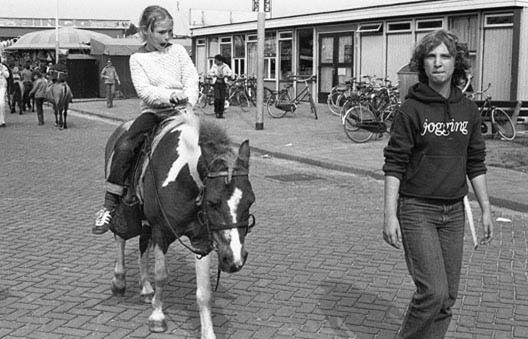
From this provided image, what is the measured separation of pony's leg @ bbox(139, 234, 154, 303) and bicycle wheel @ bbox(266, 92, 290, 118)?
18600 mm

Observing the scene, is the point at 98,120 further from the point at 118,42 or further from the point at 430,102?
the point at 430,102

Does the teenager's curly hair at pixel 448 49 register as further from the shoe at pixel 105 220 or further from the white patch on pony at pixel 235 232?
the shoe at pixel 105 220

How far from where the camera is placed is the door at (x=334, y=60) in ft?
90.5

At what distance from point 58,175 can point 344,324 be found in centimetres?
865

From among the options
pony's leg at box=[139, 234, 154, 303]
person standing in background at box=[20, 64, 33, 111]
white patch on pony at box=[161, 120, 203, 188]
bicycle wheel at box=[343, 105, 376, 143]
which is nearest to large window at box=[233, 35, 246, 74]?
person standing in background at box=[20, 64, 33, 111]

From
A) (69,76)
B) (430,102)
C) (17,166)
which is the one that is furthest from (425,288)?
(69,76)

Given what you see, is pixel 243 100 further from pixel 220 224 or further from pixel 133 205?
pixel 220 224

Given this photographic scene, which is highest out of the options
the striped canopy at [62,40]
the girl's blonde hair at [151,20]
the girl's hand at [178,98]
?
the striped canopy at [62,40]

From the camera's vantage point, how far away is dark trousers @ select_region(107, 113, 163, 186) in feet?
Answer: 18.2

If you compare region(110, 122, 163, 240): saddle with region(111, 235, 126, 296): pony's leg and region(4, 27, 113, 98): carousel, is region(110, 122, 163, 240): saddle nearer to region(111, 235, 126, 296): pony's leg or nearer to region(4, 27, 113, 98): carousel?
region(111, 235, 126, 296): pony's leg

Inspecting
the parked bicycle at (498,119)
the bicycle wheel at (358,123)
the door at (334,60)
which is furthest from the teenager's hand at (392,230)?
the door at (334,60)

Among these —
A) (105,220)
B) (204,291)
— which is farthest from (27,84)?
(204,291)

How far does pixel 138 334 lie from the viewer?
528 centimetres

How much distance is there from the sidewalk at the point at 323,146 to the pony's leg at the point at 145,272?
4.64ft
